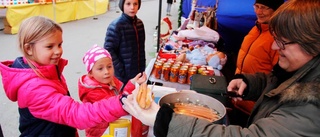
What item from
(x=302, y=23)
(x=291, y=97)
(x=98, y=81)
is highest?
(x=302, y=23)

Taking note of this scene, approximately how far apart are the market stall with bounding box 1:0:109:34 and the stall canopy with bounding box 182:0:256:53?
5.41 meters

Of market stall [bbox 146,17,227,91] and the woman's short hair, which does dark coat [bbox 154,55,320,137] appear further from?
market stall [bbox 146,17,227,91]

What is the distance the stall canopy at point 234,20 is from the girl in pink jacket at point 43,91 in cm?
344

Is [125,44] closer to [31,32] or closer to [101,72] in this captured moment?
[101,72]

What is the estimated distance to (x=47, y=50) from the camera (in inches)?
52.9

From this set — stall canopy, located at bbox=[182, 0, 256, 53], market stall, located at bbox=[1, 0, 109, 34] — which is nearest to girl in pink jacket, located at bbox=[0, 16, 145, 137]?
stall canopy, located at bbox=[182, 0, 256, 53]

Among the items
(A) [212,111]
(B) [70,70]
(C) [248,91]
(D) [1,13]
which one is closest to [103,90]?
(A) [212,111]

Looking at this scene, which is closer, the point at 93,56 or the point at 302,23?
the point at 302,23

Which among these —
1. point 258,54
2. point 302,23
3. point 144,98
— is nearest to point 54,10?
point 258,54

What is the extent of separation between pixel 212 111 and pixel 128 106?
15.9 inches

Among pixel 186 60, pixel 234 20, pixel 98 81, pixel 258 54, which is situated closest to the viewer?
pixel 98 81

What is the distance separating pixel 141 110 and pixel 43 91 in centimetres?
51

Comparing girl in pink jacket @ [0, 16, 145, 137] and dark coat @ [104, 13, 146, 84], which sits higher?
girl in pink jacket @ [0, 16, 145, 137]

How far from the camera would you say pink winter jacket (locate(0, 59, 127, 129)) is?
4.01 ft
